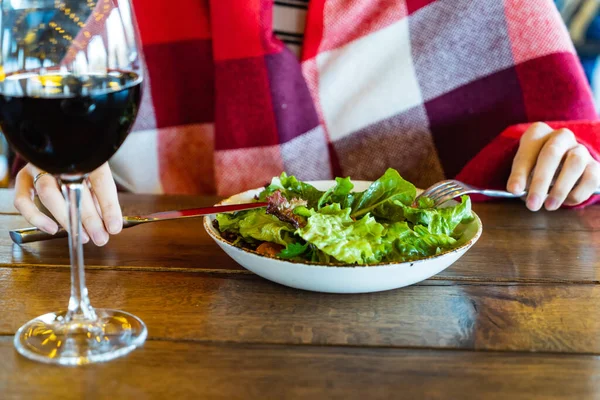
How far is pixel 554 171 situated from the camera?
3.46 feet

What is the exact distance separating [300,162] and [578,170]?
1.95 ft

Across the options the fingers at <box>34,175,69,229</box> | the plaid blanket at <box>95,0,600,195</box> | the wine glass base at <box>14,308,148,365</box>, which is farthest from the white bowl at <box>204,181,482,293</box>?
the plaid blanket at <box>95,0,600,195</box>

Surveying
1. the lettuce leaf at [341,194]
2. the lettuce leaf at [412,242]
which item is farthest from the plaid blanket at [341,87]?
the lettuce leaf at [412,242]

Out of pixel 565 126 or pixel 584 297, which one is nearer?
pixel 584 297

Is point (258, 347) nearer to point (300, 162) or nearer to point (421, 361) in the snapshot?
point (421, 361)

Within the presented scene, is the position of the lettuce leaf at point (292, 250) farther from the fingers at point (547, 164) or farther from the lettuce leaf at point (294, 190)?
the fingers at point (547, 164)

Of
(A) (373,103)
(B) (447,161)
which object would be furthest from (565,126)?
(A) (373,103)

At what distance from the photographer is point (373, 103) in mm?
1479

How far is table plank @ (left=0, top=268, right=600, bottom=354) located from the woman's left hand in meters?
0.28

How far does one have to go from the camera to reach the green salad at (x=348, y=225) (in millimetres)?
729

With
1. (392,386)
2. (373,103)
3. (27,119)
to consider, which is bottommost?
(373,103)

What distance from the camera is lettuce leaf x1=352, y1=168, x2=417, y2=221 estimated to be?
0.86 m

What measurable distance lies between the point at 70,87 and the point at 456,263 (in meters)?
0.52

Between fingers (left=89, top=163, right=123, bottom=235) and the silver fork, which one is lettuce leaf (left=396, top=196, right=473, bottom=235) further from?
fingers (left=89, top=163, right=123, bottom=235)
